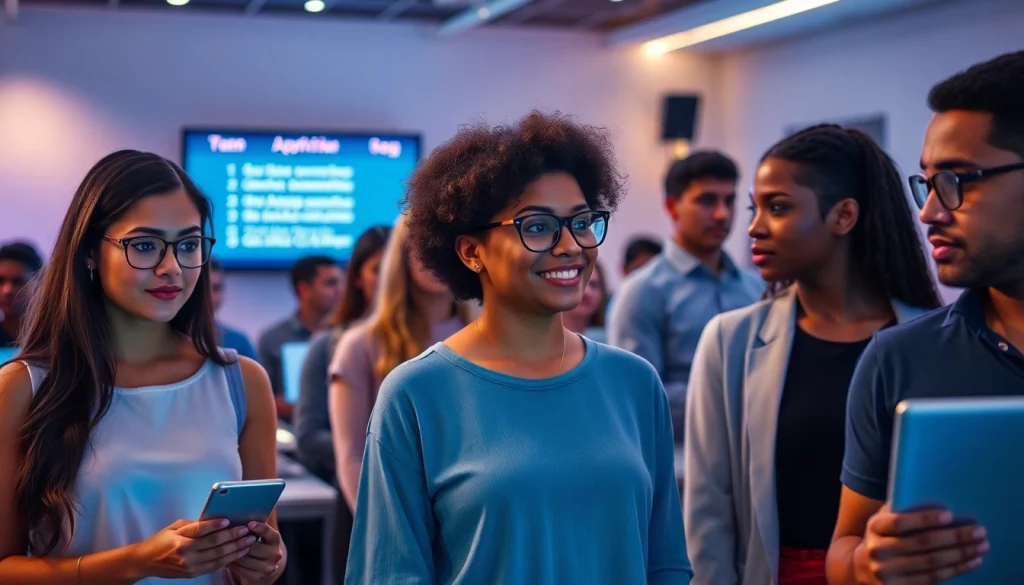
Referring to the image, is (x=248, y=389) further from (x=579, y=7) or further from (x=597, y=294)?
(x=579, y=7)

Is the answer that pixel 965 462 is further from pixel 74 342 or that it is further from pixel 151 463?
pixel 74 342

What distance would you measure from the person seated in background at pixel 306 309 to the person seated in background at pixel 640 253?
192 cm

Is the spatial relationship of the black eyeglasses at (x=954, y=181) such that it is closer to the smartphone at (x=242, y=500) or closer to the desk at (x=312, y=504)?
the smartphone at (x=242, y=500)

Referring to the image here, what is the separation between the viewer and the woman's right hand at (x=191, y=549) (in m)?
1.99

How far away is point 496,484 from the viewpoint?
6.09ft

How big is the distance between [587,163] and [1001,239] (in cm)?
70

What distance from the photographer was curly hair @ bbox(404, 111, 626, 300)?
2.04 m

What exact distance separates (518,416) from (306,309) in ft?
15.4

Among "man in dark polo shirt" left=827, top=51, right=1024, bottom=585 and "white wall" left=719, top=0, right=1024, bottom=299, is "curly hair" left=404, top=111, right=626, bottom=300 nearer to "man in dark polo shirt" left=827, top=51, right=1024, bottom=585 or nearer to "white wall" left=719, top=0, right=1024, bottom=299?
"man in dark polo shirt" left=827, top=51, right=1024, bottom=585

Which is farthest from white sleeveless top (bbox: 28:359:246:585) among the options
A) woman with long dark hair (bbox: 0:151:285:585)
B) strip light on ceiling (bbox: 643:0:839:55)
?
strip light on ceiling (bbox: 643:0:839:55)

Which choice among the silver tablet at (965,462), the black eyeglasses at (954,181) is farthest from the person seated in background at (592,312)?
the silver tablet at (965,462)

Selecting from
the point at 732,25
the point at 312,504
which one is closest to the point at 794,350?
the point at 312,504

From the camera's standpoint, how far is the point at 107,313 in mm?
2262

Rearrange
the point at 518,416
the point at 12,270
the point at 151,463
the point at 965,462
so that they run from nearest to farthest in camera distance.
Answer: the point at 965,462 < the point at 518,416 < the point at 151,463 < the point at 12,270
